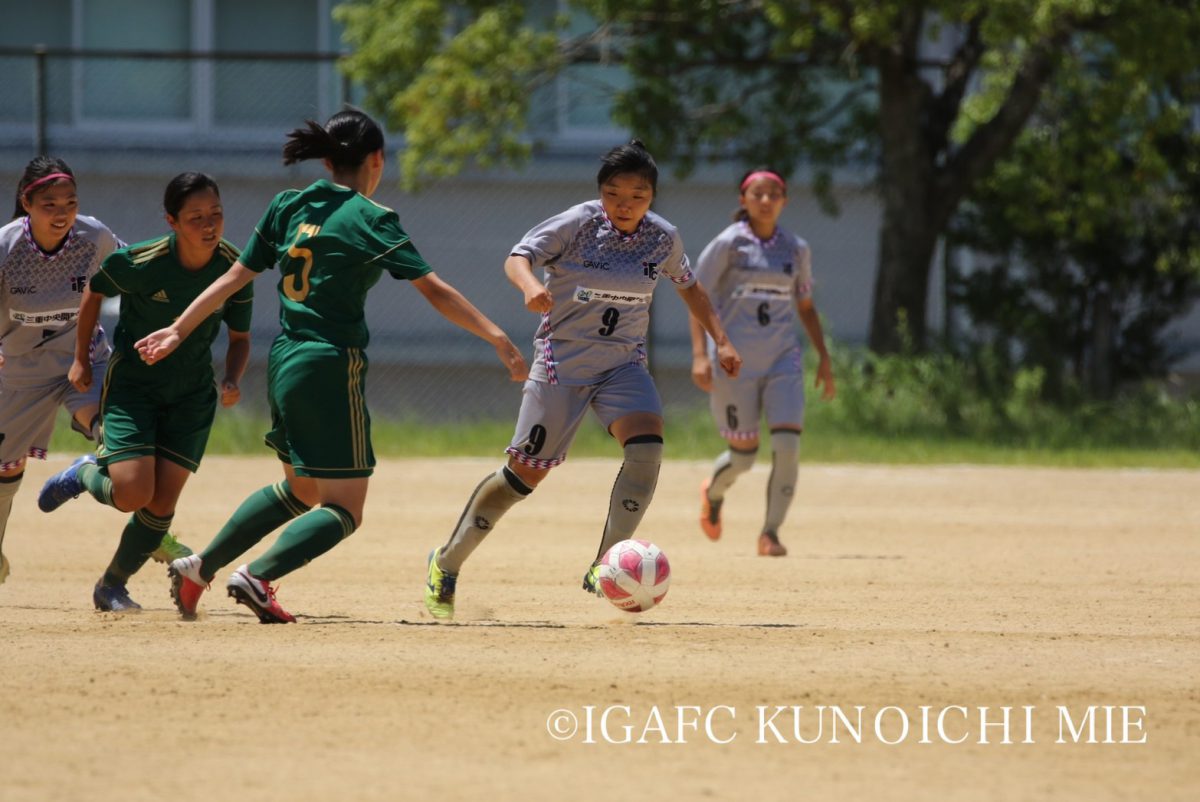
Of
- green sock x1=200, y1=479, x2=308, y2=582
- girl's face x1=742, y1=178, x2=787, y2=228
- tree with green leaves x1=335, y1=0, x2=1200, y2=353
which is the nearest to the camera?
green sock x1=200, y1=479, x2=308, y2=582

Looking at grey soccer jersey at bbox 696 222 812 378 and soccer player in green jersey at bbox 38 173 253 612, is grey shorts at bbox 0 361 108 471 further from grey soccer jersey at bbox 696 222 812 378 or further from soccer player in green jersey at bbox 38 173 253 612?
grey soccer jersey at bbox 696 222 812 378

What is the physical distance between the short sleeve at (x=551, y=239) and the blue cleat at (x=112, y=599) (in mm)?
2171

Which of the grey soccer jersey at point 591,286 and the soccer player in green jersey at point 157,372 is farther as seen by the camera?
the grey soccer jersey at point 591,286

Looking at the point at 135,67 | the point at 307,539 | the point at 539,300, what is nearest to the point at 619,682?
the point at 307,539

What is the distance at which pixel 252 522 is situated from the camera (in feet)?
21.0

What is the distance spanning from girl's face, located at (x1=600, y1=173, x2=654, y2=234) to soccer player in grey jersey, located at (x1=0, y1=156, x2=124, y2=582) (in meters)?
2.25

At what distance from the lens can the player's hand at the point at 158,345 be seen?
6137mm

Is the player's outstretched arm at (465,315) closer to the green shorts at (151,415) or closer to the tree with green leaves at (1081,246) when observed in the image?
the green shorts at (151,415)

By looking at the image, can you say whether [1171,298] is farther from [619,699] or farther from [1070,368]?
[619,699]

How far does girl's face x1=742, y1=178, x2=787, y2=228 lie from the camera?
9.67 meters

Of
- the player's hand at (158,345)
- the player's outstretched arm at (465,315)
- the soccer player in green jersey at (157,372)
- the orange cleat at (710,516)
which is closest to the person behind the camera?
the player's outstretched arm at (465,315)

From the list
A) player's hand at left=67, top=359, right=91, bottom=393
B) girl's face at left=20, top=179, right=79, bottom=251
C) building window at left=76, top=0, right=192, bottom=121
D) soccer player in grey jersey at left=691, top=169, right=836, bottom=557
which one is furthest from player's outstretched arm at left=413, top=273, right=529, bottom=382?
building window at left=76, top=0, right=192, bottom=121

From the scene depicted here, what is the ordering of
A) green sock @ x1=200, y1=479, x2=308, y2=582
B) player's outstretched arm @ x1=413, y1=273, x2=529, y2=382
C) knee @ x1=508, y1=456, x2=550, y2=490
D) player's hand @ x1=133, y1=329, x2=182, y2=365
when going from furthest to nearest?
knee @ x1=508, y1=456, x2=550, y2=490 → green sock @ x1=200, y1=479, x2=308, y2=582 → player's hand @ x1=133, y1=329, x2=182, y2=365 → player's outstretched arm @ x1=413, y1=273, x2=529, y2=382

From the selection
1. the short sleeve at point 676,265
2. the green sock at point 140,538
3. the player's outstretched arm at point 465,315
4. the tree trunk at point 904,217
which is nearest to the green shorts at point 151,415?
the green sock at point 140,538
